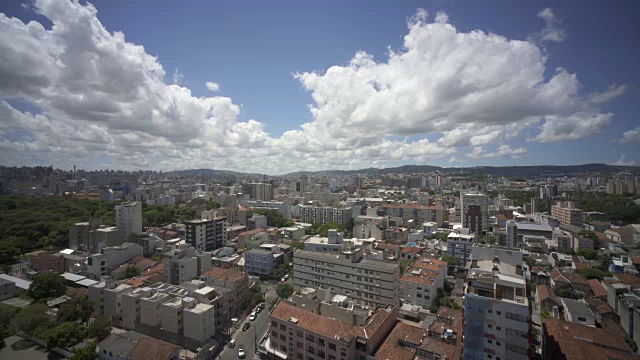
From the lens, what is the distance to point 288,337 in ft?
34.8

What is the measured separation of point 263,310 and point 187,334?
399 centimetres

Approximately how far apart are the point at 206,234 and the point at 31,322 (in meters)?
13.3

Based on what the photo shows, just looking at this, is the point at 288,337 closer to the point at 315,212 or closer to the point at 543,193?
the point at 315,212

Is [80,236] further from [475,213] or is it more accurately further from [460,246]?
[475,213]

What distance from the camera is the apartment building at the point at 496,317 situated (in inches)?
312

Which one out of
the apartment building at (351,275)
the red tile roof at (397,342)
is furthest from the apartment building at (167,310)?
the red tile roof at (397,342)

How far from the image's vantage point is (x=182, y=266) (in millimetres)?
17109

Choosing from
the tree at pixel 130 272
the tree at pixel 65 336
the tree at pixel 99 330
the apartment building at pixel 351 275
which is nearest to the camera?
the tree at pixel 65 336

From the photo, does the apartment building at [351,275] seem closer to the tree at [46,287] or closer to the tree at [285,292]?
the tree at [285,292]

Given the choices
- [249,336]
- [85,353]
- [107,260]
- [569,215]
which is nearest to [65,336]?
[85,353]

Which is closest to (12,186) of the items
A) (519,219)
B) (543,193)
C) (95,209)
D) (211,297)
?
(95,209)

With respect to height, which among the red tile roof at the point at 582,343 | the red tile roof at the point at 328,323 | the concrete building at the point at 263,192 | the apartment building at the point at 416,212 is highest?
the concrete building at the point at 263,192

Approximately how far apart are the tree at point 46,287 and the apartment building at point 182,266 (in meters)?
4.78

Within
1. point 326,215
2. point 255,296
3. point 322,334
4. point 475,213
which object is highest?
point 475,213
